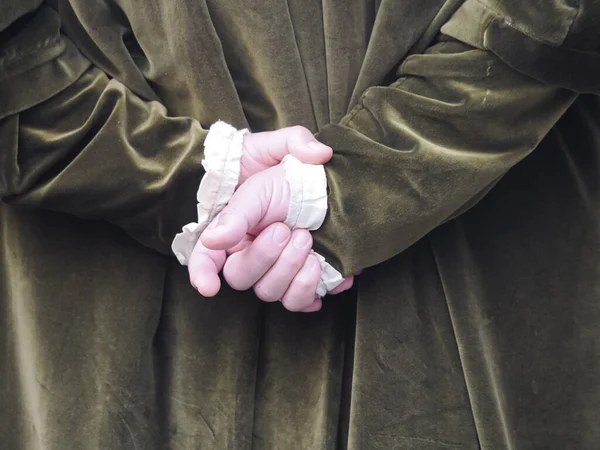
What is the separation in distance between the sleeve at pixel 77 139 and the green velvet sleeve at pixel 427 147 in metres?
0.15

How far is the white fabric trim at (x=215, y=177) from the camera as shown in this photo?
733 mm

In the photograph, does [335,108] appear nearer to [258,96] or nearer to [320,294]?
[258,96]

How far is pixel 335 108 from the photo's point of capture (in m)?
0.81

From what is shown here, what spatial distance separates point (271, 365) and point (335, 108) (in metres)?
0.28

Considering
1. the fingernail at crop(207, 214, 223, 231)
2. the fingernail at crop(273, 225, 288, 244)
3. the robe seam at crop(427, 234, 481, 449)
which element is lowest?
the robe seam at crop(427, 234, 481, 449)

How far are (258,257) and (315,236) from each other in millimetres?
62

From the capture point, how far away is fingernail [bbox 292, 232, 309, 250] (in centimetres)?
73

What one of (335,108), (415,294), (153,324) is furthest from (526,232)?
(153,324)

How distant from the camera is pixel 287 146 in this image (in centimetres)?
75

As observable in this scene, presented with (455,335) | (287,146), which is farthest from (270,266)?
(455,335)

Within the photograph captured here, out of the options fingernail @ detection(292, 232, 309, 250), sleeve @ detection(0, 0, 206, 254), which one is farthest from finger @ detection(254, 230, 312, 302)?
sleeve @ detection(0, 0, 206, 254)

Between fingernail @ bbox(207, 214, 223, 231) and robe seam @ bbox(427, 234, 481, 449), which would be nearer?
fingernail @ bbox(207, 214, 223, 231)

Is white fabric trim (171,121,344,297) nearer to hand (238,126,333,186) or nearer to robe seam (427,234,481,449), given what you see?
hand (238,126,333,186)

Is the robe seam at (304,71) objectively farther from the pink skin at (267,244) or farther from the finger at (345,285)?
the finger at (345,285)
